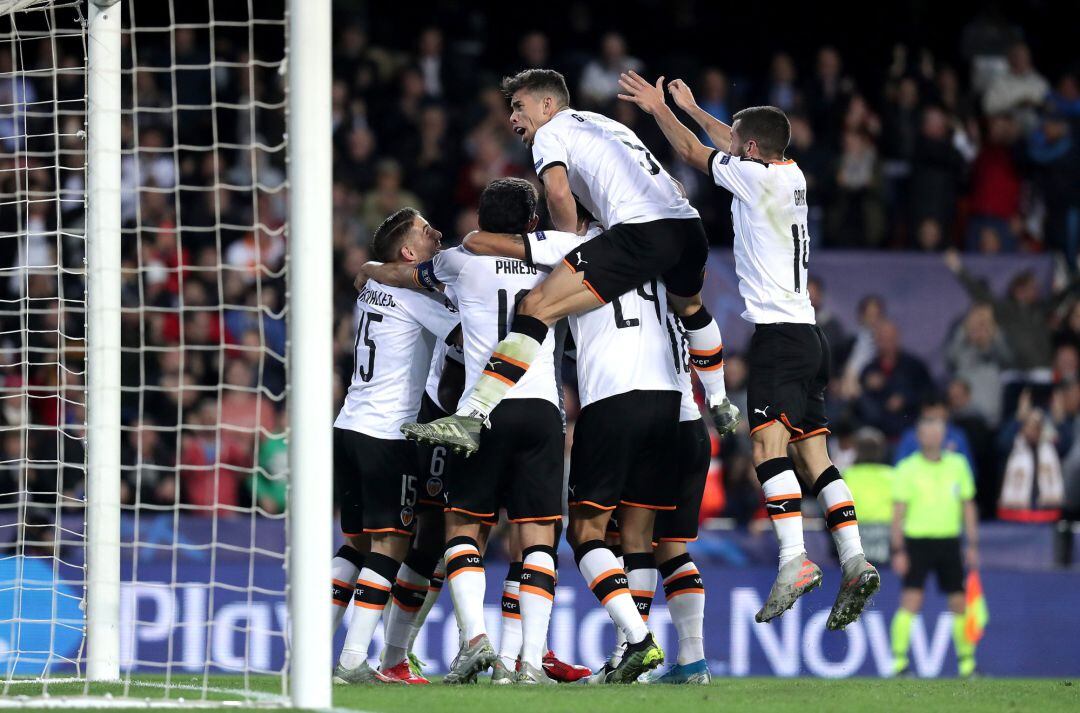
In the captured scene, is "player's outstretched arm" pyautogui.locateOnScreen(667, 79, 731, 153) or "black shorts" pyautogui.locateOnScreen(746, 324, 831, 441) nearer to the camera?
"black shorts" pyautogui.locateOnScreen(746, 324, 831, 441)

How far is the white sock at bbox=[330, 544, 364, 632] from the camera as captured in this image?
8.00 m

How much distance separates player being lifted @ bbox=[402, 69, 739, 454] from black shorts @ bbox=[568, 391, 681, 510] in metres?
0.42

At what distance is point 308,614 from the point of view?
573 cm

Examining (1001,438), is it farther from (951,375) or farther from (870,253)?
(870,253)

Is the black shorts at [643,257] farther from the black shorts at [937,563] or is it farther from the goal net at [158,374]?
the black shorts at [937,563]

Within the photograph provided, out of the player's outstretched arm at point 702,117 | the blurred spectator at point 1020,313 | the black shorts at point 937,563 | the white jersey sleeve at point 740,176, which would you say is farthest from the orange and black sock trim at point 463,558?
the blurred spectator at point 1020,313

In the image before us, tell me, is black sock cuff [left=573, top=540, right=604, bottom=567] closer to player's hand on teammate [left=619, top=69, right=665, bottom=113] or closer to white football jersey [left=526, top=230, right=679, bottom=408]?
white football jersey [left=526, top=230, right=679, bottom=408]

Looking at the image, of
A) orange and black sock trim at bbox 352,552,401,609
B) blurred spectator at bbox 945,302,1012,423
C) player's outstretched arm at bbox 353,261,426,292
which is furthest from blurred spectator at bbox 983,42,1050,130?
orange and black sock trim at bbox 352,552,401,609

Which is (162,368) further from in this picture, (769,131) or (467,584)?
(769,131)

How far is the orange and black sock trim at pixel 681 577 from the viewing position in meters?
7.73

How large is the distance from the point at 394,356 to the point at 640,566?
1631 mm

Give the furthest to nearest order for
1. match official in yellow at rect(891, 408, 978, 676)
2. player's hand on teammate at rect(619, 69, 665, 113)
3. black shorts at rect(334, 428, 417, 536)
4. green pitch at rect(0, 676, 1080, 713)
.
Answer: match official in yellow at rect(891, 408, 978, 676) < player's hand on teammate at rect(619, 69, 665, 113) < black shorts at rect(334, 428, 417, 536) < green pitch at rect(0, 676, 1080, 713)

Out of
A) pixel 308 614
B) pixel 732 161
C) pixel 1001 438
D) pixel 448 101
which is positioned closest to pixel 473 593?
pixel 308 614

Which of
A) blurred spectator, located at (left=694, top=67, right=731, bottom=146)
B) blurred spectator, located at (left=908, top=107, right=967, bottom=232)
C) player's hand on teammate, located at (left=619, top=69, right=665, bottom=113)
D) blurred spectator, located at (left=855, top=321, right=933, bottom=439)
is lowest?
blurred spectator, located at (left=855, top=321, right=933, bottom=439)
